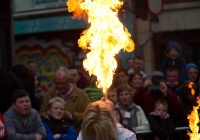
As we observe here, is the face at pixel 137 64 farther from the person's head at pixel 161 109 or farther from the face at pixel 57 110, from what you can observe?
the face at pixel 57 110

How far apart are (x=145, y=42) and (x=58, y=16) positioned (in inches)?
114

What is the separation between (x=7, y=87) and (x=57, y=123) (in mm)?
800

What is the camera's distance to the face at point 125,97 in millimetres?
6988

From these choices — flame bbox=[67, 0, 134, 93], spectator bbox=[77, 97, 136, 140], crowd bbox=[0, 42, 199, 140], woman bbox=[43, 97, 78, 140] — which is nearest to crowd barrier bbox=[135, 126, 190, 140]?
crowd bbox=[0, 42, 199, 140]

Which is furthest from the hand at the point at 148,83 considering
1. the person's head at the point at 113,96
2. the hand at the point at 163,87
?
the person's head at the point at 113,96

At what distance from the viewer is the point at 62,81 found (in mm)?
7125

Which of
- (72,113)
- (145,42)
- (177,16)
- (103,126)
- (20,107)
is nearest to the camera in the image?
(103,126)

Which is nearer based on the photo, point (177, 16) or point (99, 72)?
point (99, 72)

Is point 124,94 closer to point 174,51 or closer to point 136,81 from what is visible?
point 136,81

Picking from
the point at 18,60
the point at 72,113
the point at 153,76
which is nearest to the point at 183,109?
the point at 153,76

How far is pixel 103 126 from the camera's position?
13.8ft

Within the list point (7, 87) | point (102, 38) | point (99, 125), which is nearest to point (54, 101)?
point (7, 87)

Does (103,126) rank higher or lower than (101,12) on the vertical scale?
lower

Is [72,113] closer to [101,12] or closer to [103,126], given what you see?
[101,12]
